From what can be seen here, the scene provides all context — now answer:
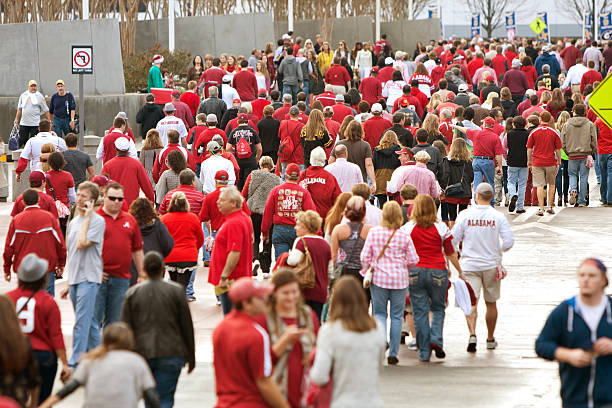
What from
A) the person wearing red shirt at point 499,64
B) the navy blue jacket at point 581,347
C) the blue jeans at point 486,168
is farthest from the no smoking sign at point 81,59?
the person wearing red shirt at point 499,64

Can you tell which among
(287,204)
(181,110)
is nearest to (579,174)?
(181,110)

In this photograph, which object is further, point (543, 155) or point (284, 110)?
point (284, 110)

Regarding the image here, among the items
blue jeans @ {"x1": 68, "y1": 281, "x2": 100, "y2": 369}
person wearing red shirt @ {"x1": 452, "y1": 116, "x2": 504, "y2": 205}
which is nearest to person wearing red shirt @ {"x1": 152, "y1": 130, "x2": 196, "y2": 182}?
person wearing red shirt @ {"x1": 452, "y1": 116, "x2": 504, "y2": 205}

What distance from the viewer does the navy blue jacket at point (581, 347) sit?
280 inches

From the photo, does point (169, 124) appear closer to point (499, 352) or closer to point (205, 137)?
point (205, 137)

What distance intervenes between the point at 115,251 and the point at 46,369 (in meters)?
2.34

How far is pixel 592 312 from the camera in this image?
7.26 metres

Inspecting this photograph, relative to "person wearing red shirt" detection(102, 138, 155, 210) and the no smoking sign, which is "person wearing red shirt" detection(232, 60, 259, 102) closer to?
the no smoking sign

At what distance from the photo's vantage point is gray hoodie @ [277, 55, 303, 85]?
1169 inches

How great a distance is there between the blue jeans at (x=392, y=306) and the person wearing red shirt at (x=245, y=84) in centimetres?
1622

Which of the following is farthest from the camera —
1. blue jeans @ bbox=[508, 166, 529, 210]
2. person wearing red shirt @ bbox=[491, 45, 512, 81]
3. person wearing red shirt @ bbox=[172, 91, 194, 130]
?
person wearing red shirt @ bbox=[491, 45, 512, 81]

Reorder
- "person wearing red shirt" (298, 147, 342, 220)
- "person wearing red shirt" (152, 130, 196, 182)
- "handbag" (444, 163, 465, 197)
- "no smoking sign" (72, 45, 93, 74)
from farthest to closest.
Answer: "no smoking sign" (72, 45, 93, 74) < "handbag" (444, 163, 465, 197) < "person wearing red shirt" (152, 130, 196, 182) < "person wearing red shirt" (298, 147, 342, 220)

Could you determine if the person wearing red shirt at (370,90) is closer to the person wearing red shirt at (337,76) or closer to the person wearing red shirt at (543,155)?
the person wearing red shirt at (337,76)

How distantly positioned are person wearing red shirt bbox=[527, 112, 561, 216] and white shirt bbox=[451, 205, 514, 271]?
348 inches
